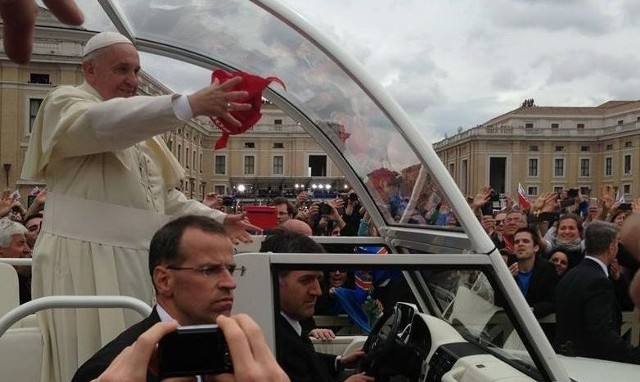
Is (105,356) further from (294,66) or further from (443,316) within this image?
(443,316)

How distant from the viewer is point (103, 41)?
Result: 295cm

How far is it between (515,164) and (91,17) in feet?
356

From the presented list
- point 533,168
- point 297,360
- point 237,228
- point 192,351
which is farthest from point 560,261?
point 533,168

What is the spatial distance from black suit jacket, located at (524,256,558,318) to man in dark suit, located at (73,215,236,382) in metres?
4.33

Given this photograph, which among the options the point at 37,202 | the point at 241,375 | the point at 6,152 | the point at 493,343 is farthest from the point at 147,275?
the point at 6,152

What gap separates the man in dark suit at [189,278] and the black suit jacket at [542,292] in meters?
4.33

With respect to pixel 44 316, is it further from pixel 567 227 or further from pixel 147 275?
pixel 567 227

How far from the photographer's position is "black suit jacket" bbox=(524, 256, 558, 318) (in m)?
5.79

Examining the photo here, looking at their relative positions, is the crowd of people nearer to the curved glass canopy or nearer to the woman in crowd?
the woman in crowd

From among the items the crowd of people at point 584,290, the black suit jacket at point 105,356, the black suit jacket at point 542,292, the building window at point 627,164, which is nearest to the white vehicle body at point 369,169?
the black suit jacket at point 105,356

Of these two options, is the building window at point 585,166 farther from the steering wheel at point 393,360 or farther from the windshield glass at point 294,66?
the steering wheel at point 393,360

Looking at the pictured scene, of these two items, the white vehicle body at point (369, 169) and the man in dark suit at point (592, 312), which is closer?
the white vehicle body at point (369, 169)

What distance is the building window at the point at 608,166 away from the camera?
350 ft

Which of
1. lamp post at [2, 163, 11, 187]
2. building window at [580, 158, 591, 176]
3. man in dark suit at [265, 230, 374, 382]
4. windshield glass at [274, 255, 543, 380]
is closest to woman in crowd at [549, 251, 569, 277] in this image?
windshield glass at [274, 255, 543, 380]
